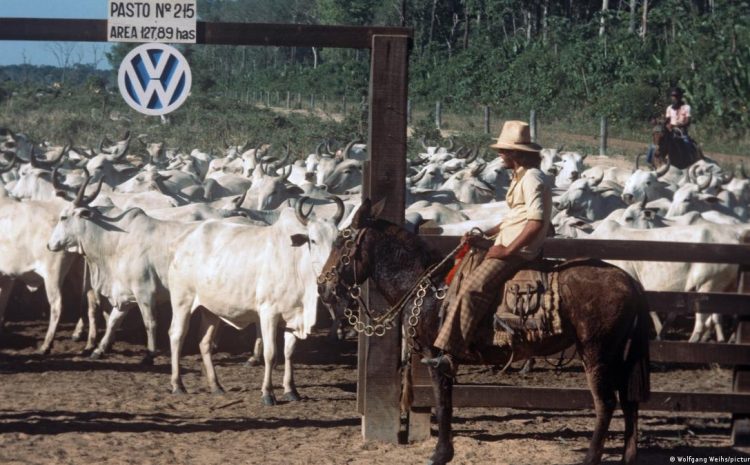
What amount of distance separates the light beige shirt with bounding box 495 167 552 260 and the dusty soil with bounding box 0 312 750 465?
1.71 metres

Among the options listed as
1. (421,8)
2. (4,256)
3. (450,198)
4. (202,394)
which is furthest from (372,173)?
(421,8)

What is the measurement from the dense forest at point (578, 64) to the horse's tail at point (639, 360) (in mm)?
21808

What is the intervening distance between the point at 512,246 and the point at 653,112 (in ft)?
104

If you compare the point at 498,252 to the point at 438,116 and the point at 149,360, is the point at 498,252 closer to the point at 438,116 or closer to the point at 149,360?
the point at 149,360

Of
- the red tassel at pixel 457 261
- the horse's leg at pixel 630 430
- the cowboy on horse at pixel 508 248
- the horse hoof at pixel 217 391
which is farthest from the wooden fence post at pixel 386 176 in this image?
the horse hoof at pixel 217 391

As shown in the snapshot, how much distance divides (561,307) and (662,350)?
162 centimetres

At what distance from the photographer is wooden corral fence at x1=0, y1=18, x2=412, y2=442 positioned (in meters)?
8.30

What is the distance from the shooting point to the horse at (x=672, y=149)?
80.6 feet

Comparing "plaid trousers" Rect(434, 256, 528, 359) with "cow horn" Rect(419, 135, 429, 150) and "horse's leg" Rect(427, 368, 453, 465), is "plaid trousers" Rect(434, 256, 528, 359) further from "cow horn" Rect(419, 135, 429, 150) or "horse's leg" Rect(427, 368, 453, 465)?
"cow horn" Rect(419, 135, 429, 150)

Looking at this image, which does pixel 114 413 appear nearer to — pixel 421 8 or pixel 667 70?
pixel 667 70

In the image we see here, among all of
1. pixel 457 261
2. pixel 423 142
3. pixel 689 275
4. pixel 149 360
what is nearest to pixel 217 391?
pixel 149 360

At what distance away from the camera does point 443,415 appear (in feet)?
24.0

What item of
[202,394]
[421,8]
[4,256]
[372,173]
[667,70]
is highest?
[421,8]

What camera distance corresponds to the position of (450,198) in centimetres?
1889
